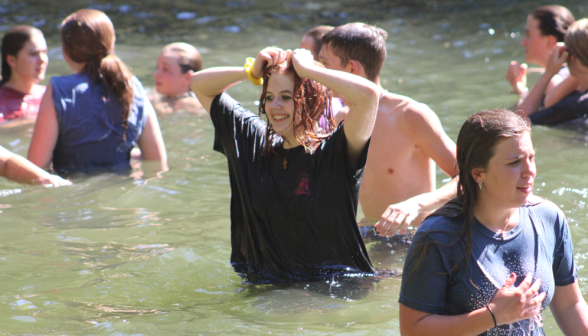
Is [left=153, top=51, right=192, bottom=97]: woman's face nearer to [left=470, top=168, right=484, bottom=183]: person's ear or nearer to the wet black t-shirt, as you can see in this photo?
the wet black t-shirt

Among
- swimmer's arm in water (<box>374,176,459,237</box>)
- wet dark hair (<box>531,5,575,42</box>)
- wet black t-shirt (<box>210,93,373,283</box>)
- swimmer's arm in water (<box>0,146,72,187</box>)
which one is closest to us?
swimmer's arm in water (<box>374,176,459,237</box>)

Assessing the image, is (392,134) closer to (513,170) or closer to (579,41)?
(513,170)

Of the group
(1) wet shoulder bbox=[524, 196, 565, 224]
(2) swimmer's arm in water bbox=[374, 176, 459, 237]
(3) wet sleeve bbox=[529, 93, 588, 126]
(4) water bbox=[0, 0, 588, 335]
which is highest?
(1) wet shoulder bbox=[524, 196, 565, 224]

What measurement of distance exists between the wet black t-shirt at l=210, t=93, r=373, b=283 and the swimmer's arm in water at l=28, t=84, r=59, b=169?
7.52ft

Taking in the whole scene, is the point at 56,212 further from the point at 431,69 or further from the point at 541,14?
the point at 431,69

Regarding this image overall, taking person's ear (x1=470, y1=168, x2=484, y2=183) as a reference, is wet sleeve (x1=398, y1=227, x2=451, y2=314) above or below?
below

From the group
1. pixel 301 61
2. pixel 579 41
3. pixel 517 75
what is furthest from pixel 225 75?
pixel 517 75

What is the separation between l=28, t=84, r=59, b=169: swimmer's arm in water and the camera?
519 cm

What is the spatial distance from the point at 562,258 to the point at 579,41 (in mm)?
4752

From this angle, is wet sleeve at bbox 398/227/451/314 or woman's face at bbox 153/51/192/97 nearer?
wet sleeve at bbox 398/227/451/314

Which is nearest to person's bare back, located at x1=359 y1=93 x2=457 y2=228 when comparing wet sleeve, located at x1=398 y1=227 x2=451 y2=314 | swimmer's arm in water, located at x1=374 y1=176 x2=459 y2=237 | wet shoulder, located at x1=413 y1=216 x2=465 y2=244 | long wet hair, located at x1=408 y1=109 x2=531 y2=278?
swimmer's arm in water, located at x1=374 y1=176 x2=459 y2=237

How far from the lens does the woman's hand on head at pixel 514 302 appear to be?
221 cm

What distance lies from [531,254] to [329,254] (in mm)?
1160

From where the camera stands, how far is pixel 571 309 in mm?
2617
